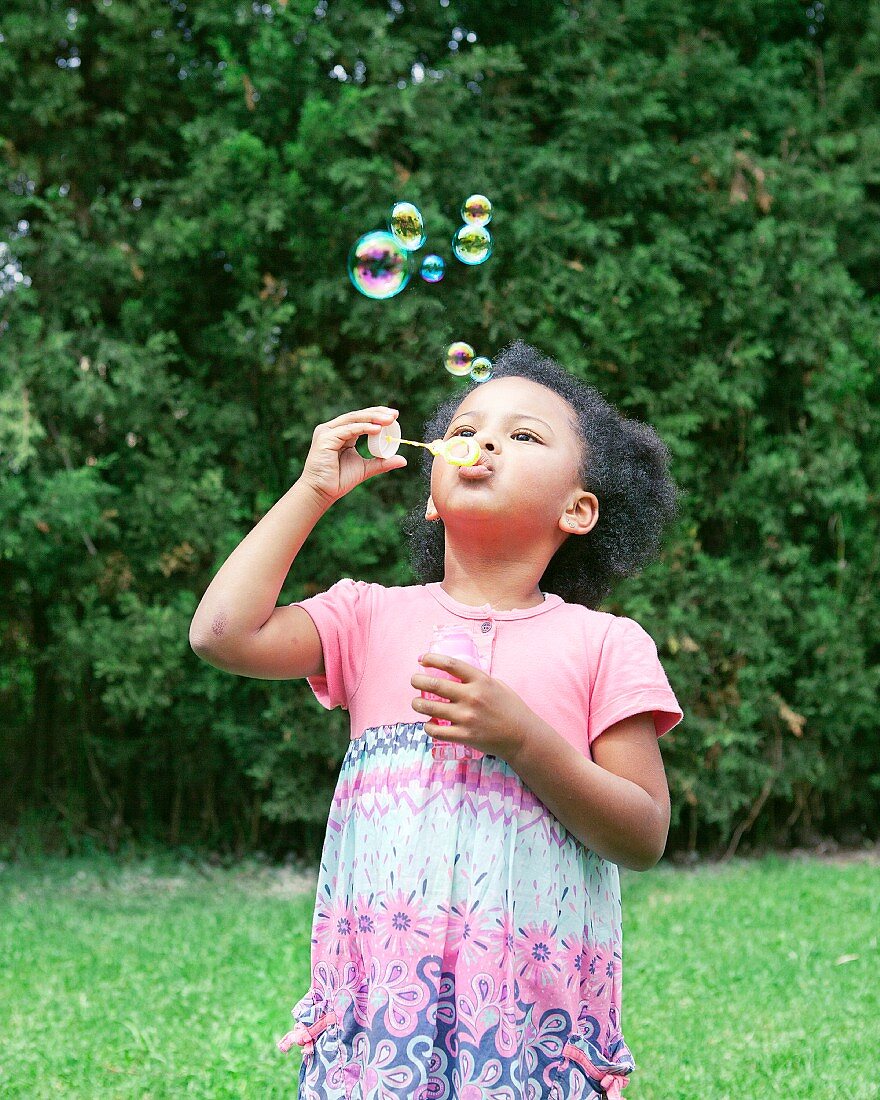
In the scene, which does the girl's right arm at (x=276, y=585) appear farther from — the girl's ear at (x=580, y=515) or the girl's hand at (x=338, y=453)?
the girl's ear at (x=580, y=515)

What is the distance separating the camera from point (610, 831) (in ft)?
5.01

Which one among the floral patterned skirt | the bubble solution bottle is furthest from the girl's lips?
the floral patterned skirt

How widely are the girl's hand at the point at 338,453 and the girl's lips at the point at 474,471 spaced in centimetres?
9

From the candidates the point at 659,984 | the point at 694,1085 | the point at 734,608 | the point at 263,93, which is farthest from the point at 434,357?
the point at 694,1085

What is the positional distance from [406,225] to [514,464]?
902mm

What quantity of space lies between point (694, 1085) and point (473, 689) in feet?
6.48

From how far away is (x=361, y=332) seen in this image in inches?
202

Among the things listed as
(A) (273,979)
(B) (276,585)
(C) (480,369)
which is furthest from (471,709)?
(A) (273,979)

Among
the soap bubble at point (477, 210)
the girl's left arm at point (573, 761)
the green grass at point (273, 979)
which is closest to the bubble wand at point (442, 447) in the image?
the girl's left arm at point (573, 761)

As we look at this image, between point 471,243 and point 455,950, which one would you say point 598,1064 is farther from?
point 471,243

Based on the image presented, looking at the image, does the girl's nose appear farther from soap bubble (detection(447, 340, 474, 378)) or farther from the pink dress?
soap bubble (detection(447, 340, 474, 378))

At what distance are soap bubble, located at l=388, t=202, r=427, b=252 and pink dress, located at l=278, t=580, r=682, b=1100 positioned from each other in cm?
101

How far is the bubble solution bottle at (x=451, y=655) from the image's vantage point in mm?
1453

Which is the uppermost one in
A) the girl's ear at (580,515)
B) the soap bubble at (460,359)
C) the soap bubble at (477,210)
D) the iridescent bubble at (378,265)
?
the soap bubble at (477,210)
